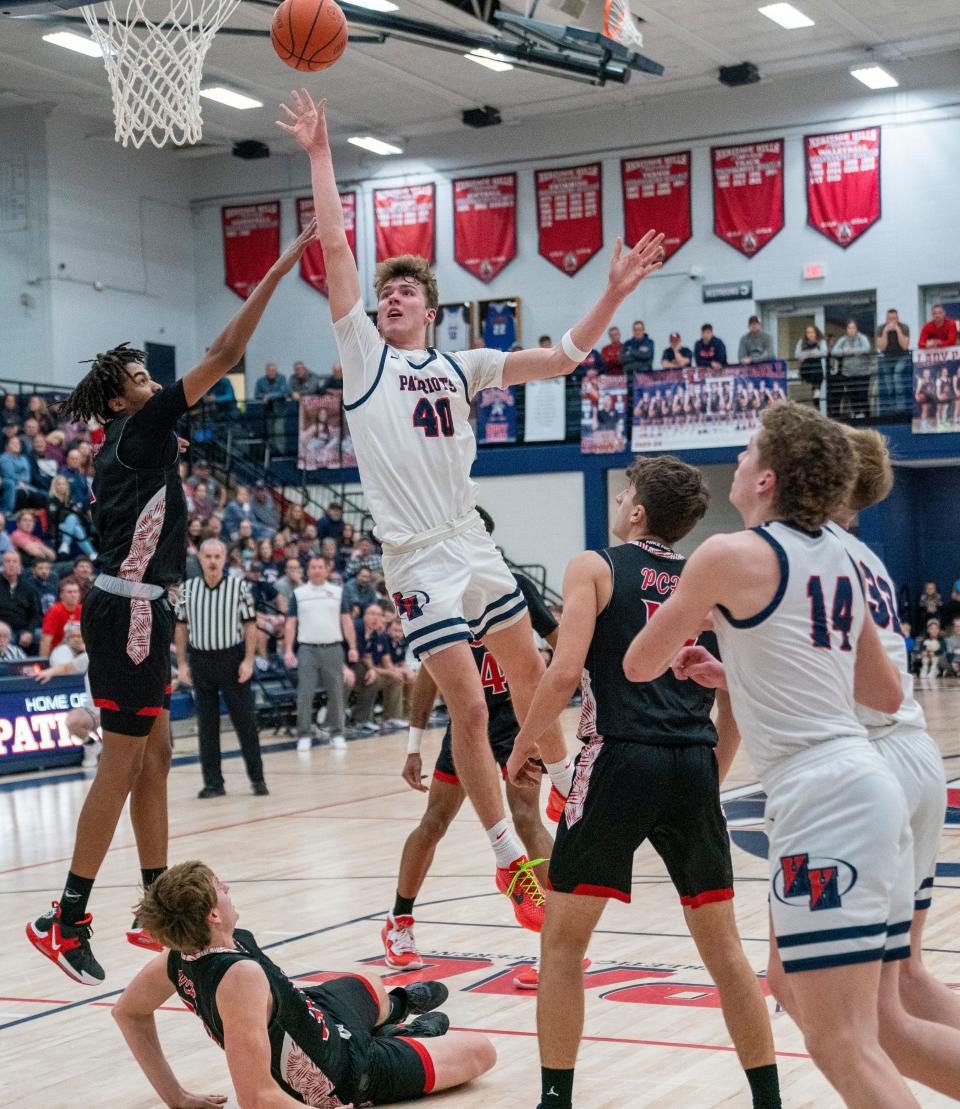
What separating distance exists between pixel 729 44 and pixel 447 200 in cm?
647

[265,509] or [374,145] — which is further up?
[374,145]

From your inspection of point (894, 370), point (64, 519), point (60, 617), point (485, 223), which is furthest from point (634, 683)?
point (485, 223)

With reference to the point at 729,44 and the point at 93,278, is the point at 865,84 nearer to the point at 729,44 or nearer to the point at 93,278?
the point at 729,44

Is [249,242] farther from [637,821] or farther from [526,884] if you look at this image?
[637,821]

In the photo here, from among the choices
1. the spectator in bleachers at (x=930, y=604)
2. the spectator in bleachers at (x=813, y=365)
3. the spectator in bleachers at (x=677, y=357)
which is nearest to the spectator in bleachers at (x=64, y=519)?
the spectator in bleachers at (x=677, y=357)

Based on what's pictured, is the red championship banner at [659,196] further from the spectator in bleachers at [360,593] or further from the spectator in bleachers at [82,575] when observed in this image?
the spectator in bleachers at [82,575]

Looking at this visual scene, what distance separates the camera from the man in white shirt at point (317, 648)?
1523cm

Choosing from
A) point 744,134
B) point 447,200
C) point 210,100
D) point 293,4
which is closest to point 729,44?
point 744,134

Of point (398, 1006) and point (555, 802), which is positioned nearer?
point (398, 1006)

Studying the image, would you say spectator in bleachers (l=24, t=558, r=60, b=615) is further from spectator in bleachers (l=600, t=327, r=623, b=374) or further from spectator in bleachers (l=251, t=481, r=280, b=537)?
spectator in bleachers (l=600, t=327, r=623, b=374)

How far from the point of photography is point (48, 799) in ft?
39.7

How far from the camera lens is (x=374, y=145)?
88.9 feet

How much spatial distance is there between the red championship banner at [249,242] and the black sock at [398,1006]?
24977 mm

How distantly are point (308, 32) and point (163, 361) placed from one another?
22687 mm
